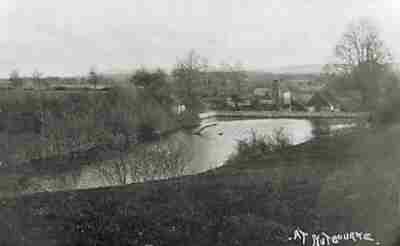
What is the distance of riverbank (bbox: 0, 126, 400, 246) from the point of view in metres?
4.26

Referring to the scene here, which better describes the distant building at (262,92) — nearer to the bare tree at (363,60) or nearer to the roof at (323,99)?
the roof at (323,99)

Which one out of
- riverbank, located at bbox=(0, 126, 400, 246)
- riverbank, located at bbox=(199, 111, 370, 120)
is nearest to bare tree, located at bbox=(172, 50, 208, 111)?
riverbank, located at bbox=(199, 111, 370, 120)

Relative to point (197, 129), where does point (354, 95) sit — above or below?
above

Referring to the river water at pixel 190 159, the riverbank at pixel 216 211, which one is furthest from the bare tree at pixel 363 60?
the riverbank at pixel 216 211

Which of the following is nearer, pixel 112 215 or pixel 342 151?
pixel 112 215

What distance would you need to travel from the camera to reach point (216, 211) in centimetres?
488

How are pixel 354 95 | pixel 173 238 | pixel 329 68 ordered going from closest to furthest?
pixel 173 238, pixel 354 95, pixel 329 68

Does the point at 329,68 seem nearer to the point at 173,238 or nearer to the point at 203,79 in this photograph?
the point at 203,79

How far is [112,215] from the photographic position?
4.86 m

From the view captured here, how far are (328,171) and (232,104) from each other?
33.5m

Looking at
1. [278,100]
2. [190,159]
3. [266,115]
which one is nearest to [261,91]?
[278,100]

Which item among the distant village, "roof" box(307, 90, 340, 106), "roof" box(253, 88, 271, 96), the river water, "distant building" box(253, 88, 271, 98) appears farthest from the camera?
"roof" box(253, 88, 271, 96)

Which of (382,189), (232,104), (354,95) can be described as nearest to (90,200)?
(382,189)

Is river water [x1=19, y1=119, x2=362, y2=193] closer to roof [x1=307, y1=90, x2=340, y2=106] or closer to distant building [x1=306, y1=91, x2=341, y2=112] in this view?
distant building [x1=306, y1=91, x2=341, y2=112]
